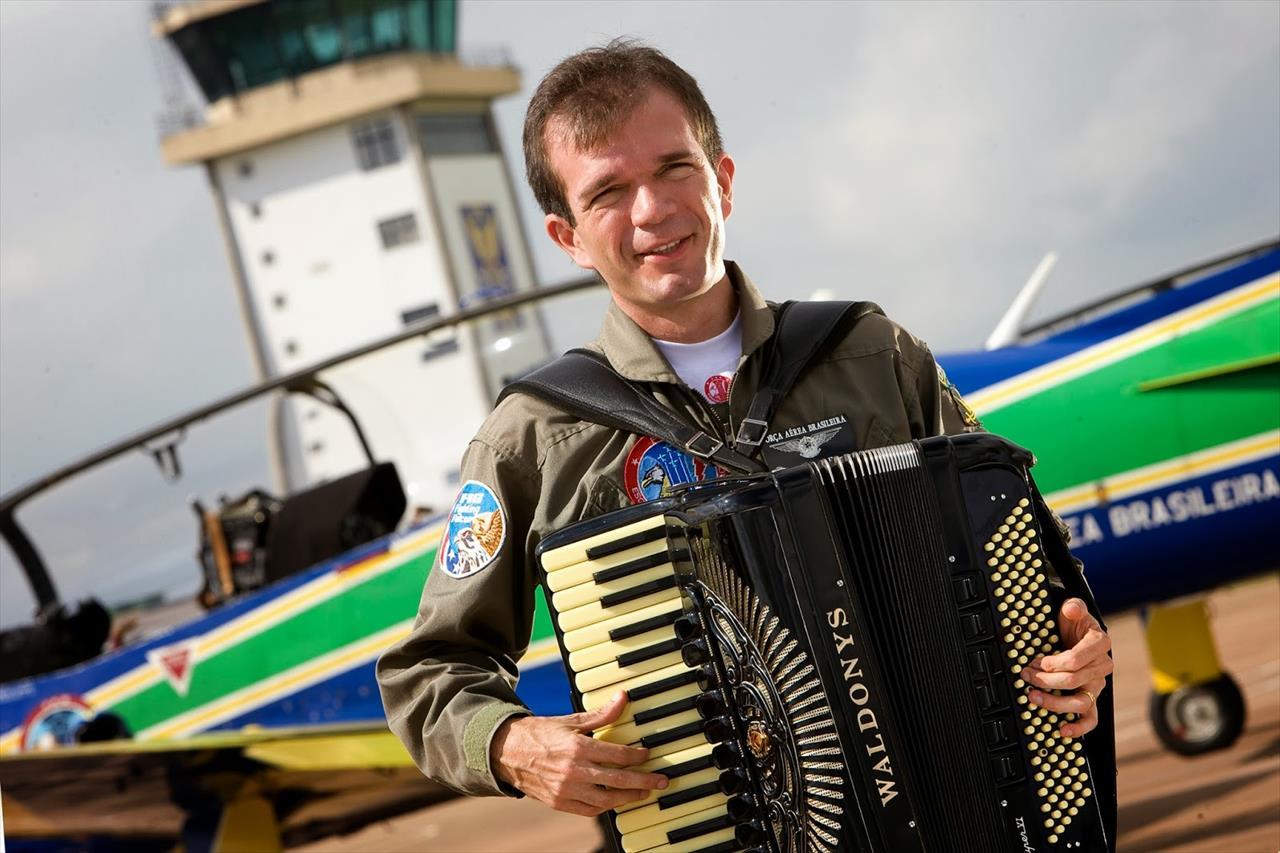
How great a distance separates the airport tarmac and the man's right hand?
259cm

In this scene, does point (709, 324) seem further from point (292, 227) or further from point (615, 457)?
point (292, 227)

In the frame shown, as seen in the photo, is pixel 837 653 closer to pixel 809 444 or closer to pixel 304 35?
pixel 809 444

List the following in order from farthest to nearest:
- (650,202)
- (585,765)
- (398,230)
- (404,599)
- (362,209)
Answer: (362,209), (398,230), (404,599), (650,202), (585,765)

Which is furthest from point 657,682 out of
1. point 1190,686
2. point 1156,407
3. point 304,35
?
point 304,35

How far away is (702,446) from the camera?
5.82 feet

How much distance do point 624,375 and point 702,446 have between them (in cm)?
15

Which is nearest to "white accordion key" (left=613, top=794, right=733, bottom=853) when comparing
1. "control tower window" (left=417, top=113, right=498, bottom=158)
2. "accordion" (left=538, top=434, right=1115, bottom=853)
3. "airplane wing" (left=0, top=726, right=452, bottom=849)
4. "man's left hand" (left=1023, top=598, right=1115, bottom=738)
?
"accordion" (left=538, top=434, right=1115, bottom=853)

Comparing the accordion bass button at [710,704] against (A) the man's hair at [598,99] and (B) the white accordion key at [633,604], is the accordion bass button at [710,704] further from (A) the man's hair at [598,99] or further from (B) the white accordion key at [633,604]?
(A) the man's hair at [598,99]

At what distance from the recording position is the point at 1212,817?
393 cm

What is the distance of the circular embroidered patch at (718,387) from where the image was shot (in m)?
1.84

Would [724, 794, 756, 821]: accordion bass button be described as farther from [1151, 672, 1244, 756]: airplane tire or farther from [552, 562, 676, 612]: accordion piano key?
[1151, 672, 1244, 756]: airplane tire

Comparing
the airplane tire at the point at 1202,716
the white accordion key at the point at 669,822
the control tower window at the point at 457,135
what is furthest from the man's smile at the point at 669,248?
the control tower window at the point at 457,135

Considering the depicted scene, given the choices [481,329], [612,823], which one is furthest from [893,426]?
[481,329]

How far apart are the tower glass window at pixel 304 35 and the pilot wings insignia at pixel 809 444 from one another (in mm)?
12464
